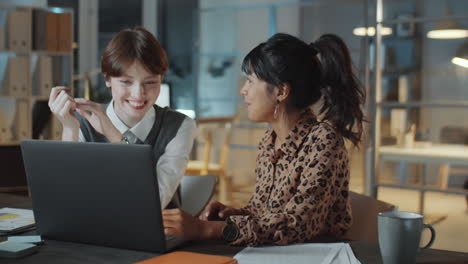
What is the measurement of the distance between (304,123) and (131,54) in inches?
22.0

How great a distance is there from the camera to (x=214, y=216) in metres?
1.51

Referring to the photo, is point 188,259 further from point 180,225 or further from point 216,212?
point 216,212

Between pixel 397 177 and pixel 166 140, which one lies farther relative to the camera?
pixel 397 177

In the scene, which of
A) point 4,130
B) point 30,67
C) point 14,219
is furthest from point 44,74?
point 14,219

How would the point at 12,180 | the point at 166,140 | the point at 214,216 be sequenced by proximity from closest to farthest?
the point at 214,216
the point at 166,140
the point at 12,180

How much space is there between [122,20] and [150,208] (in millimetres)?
5828

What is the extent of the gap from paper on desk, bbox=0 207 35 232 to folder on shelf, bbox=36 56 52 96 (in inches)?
114

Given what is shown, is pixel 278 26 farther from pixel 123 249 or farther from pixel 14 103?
pixel 123 249

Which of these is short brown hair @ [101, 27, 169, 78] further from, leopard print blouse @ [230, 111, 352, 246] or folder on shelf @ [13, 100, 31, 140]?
folder on shelf @ [13, 100, 31, 140]

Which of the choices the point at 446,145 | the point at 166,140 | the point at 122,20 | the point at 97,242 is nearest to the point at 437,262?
the point at 97,242

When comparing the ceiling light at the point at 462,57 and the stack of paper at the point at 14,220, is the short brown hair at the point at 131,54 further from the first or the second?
the ceiling light at the point at 462,57

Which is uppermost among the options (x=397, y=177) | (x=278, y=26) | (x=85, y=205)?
(x=278, y=26)

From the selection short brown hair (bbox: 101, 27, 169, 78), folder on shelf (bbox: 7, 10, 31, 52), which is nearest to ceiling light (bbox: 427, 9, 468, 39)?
short brown hair (bbox: 101, 27, 169, 78)

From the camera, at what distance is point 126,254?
109cm
